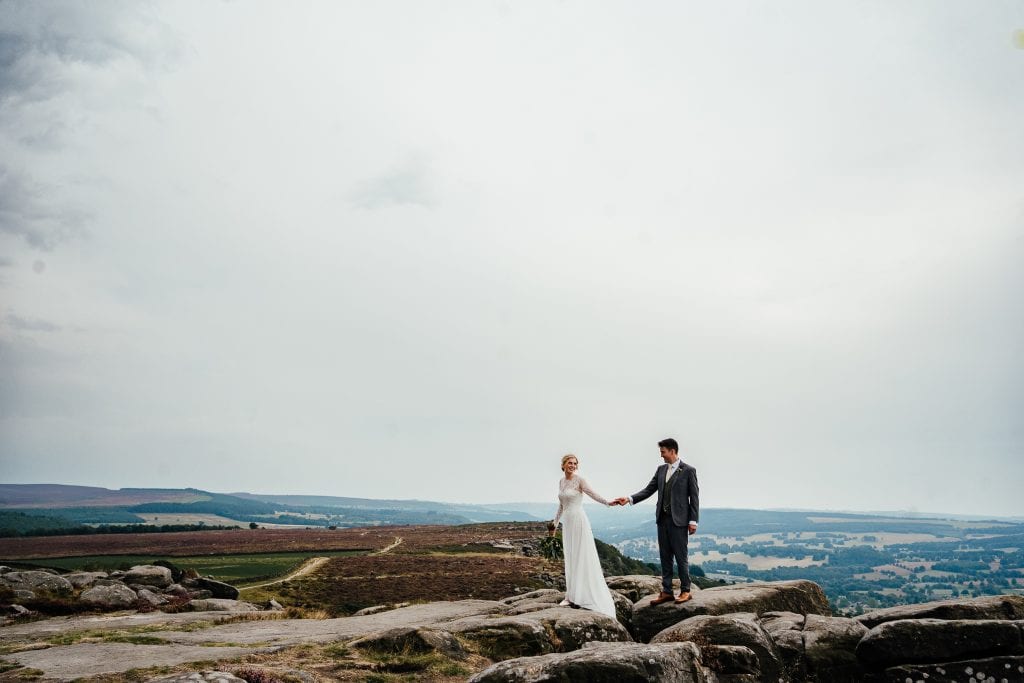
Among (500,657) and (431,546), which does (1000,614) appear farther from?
(431,546)

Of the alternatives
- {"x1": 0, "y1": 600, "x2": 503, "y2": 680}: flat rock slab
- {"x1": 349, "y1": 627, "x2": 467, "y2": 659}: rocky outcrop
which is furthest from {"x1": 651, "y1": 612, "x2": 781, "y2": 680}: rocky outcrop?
{"x1": 0, "y1": 600, "x2": 503, "y2": 680}: flat rock slab

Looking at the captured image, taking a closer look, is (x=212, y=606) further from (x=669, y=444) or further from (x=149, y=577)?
(x=669, y=444)

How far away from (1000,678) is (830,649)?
2773 mm

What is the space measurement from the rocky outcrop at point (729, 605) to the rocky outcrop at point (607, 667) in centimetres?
510

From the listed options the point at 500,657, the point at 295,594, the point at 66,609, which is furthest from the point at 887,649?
the point at 295,594

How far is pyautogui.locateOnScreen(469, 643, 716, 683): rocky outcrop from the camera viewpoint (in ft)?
30.8

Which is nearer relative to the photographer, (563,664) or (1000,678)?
(563,664)

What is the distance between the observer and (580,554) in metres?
15.4

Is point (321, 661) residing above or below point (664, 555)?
below

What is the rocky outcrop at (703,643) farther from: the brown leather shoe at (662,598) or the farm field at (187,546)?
the farm field at (187,546)

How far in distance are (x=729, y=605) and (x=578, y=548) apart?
4.14 metres

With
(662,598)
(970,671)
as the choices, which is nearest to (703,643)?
(662,598)

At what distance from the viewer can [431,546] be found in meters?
91.2

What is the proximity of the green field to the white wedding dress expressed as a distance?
52.2 meters
